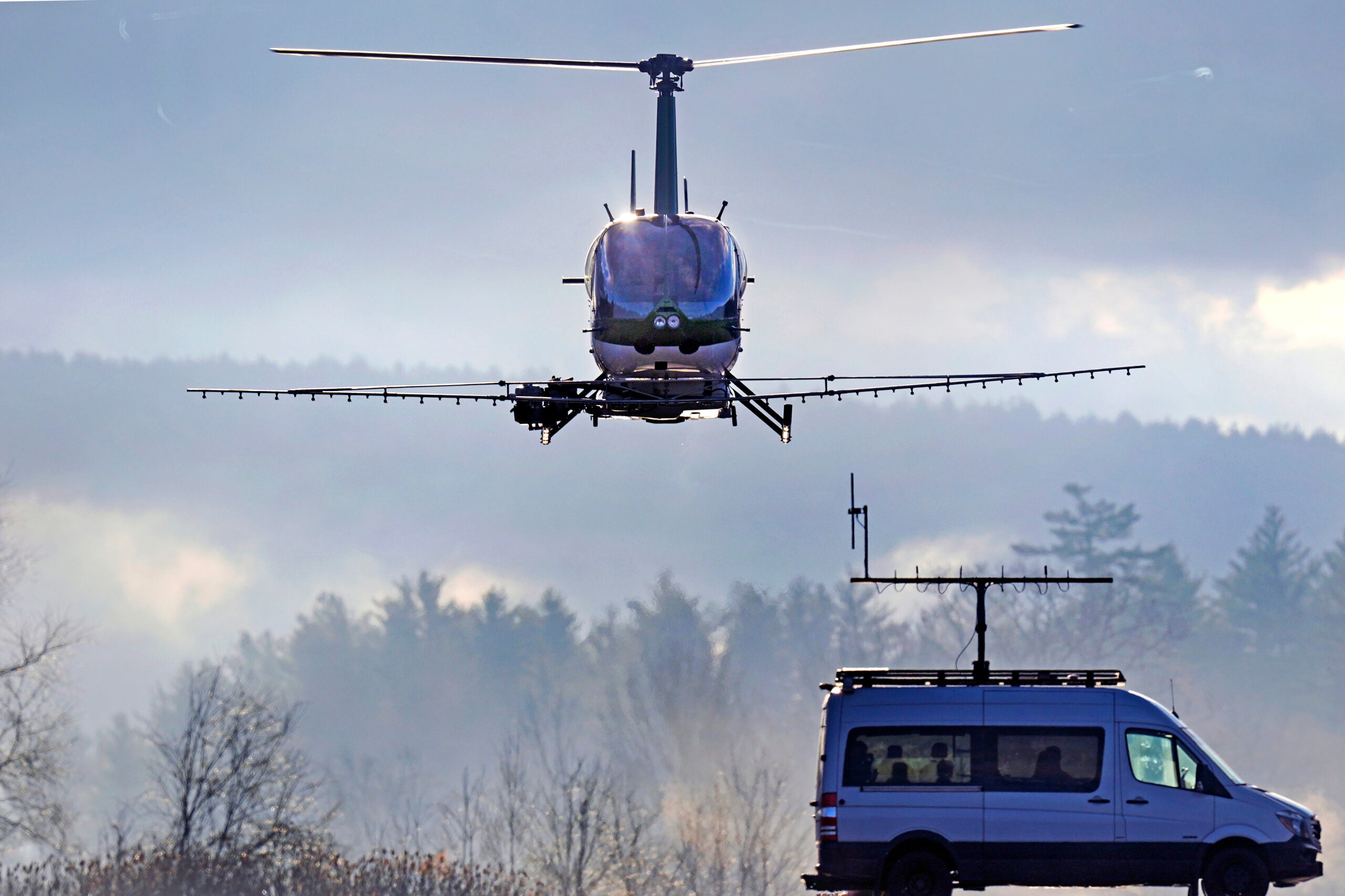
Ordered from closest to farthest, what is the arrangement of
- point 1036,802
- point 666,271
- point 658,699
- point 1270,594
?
point 1036,802, point 666,271, point 658,699, point 1270,594

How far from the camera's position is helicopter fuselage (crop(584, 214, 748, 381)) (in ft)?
98.4

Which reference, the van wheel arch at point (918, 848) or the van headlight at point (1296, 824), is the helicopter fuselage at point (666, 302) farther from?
the van headlight at point (1296, 824)

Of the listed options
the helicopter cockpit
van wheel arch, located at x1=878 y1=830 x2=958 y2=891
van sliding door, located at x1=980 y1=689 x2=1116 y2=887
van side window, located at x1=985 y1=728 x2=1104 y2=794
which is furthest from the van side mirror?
the helicopter cockpit

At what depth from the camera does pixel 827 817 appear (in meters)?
23.1

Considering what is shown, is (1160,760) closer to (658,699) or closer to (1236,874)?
(1236,874)

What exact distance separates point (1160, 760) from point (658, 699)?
9303cm

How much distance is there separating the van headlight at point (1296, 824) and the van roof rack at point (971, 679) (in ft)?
8.31

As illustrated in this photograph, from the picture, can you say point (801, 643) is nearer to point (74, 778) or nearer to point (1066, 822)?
point (74, 778)

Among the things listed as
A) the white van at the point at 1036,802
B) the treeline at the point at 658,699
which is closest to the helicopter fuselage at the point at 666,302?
the white van at the point at 1036,802

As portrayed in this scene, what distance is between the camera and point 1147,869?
22.8 metres

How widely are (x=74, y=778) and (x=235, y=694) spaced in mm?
53967

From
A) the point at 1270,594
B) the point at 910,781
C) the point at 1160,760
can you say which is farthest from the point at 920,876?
the point at 1270,594

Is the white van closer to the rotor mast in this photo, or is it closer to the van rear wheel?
the van rear wheel

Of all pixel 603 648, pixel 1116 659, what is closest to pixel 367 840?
pixel 603 648
